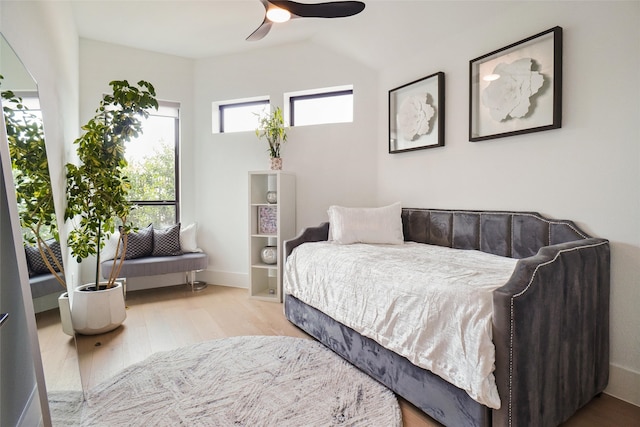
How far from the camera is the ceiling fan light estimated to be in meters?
2.16

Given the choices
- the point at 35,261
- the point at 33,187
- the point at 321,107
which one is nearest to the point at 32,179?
the point at 33,187

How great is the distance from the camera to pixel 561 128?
2018mm

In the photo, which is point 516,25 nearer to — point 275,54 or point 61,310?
point 275,54

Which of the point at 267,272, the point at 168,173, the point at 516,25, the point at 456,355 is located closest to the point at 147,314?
the point at 267,272

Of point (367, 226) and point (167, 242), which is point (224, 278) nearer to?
point (167, 242)

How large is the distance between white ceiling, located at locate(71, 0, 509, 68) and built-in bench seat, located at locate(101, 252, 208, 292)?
2335 millimetres

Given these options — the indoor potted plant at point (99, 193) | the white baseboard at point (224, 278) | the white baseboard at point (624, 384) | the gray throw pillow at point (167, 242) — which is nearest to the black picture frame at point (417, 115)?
the white baseboard at point (624, 384)

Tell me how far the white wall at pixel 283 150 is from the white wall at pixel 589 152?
1.19 m

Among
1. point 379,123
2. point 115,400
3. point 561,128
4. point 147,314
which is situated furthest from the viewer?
point 379,123

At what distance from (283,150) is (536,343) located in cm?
306

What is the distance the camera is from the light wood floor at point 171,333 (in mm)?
1568

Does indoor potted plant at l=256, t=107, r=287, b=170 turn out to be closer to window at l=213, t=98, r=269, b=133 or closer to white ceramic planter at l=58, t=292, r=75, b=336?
window at l=213, t=98, r=269, b=133

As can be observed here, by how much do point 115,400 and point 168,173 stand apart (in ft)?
9.48

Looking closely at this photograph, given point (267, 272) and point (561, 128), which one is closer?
point (561, 128)
